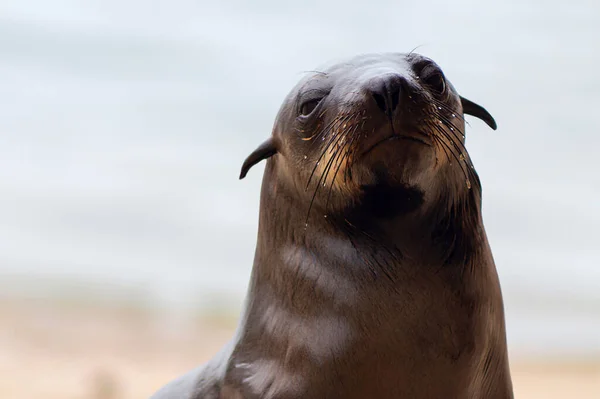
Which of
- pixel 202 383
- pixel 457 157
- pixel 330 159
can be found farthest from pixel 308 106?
pixel 202 383

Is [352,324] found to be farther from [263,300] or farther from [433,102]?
[433,102]

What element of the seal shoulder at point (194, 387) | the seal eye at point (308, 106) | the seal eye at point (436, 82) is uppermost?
the seal eye at point (436, 82)

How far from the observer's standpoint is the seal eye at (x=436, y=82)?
1496mm

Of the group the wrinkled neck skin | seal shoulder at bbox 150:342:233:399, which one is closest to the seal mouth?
the wrinkled neck skin

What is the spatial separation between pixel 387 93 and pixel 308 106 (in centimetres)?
19

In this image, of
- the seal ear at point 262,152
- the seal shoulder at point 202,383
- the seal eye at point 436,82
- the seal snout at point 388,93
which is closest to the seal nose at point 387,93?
the seal snout at point 388,93

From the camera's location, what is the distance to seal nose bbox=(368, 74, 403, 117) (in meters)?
1.36

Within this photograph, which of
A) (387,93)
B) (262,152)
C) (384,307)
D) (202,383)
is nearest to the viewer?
(387,93)

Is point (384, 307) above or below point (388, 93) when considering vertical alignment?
below

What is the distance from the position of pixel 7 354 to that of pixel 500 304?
79.5 inches

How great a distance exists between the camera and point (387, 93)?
1361 mm

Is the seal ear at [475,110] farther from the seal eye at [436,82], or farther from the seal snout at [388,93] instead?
the seal snout at [388,93]

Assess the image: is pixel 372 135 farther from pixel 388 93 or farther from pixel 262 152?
pixel 262 152

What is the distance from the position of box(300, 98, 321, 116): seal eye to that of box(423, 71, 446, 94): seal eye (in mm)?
186
